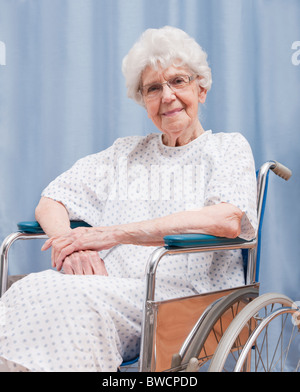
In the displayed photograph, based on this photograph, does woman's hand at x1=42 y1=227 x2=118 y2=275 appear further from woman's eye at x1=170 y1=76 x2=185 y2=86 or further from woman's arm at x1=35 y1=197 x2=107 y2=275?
woman's eye at x1=170 y1=76 x2=185 y2=86

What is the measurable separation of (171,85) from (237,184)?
393 millimetres

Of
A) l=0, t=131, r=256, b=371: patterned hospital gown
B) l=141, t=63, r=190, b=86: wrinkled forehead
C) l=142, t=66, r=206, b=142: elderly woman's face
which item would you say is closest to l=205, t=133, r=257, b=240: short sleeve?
l=0, t=131, r=256, b=371: patterned hospital gown

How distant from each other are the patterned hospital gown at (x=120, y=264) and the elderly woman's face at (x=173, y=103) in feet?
0.22

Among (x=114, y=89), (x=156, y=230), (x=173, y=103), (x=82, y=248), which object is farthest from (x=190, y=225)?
(x=114, y=89)

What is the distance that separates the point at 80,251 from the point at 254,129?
0.95 metres

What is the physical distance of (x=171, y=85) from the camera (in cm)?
148

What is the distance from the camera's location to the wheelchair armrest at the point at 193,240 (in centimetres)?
108

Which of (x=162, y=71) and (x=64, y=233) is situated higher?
(x=162, y=71)

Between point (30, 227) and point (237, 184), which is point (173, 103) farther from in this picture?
point (30, 227)

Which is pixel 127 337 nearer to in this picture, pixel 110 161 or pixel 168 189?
pixel 168 189

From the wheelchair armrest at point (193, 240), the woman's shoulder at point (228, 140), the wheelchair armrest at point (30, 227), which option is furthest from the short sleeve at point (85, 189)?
the wheelchair armrest at point (193, 240)

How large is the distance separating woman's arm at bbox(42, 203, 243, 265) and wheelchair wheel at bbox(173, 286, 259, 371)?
168 mm

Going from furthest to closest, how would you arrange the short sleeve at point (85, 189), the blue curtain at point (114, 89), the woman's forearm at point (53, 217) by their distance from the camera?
the blue curtain at point (114, 89) < the short sleeve at point (85, 189) < the woman's forearm at point (53, 217)

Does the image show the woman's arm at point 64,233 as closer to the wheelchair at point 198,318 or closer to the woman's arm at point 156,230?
the woman's arm at point 156,230
